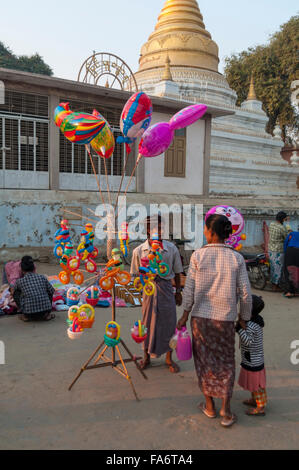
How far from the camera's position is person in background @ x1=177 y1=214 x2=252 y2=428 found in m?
2.72

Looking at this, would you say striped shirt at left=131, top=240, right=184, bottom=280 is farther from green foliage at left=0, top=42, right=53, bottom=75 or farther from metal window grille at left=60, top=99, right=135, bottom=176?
green foliage at left=0, top=42, right=53, bottom=75

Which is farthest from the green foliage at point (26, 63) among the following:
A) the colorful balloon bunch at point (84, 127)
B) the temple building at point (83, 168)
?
the colorful balloon bunch at point (84, 127)

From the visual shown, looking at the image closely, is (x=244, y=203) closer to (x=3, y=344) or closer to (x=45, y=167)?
(x=45, y=167)

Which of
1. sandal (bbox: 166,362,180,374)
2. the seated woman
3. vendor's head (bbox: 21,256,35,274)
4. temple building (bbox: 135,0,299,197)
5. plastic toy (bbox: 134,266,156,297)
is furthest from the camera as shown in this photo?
temple building (bbox: 135,0,299,197)

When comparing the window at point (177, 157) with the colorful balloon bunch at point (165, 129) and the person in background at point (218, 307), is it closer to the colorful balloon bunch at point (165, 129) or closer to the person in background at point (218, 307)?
the colorful balloon bunch at point (165, 129)

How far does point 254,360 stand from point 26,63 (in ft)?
133

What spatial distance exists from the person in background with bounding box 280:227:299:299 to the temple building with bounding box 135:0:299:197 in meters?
9.68

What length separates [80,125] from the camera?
10.4ft

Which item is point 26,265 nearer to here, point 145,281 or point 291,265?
point 145,281

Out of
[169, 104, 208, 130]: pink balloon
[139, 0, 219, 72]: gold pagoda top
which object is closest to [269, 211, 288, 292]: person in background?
[169, 104, 208, 130]: pink balloon

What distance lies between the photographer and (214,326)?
2754 millimetres

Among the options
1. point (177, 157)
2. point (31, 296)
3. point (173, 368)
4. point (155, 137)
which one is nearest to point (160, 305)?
point (173, 368)

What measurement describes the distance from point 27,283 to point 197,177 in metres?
8.64

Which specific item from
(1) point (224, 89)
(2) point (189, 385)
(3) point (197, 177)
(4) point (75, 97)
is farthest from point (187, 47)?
(2) point (189, 385)
